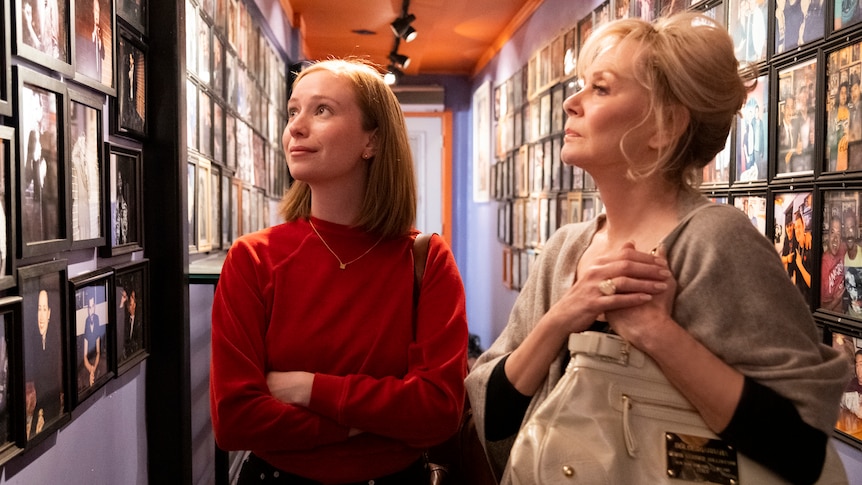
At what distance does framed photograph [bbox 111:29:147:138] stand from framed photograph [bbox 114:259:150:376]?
0.36m

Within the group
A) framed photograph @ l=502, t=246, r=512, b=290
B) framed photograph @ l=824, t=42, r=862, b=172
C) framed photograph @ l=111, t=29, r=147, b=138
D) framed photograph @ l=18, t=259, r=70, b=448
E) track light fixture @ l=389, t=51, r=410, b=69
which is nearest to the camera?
framed photograph @ l=18, t=259, r=70, b=448

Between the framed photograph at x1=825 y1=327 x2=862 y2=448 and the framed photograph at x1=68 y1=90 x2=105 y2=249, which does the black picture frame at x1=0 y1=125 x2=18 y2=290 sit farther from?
the framed photograph at x1=825 y1=327 x2=862 y2=448

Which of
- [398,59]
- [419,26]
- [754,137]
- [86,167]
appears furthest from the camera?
[398,59]

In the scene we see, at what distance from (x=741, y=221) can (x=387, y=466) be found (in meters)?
0.72

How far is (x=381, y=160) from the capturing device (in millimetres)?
1340

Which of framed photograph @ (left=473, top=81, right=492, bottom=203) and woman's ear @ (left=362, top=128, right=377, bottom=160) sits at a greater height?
framed photograph @ (left=473, top=81, right=492, bottom=203)

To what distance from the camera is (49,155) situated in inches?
53.1

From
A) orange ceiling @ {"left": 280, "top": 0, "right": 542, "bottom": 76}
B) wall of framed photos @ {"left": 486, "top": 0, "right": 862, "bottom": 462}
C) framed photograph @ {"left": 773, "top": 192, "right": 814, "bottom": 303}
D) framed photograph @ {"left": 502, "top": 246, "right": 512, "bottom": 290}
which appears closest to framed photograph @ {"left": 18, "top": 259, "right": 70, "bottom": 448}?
wall of framed photos @ {"left": 486, "top": 0, "right": 862, "bottom": 462}

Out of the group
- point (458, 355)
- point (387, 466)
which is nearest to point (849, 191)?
point (458, 355)

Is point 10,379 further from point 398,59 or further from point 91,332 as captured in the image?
point 398,59

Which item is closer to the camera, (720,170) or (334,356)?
(334,356)

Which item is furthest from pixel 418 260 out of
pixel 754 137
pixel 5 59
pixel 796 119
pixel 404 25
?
pixel 404 25

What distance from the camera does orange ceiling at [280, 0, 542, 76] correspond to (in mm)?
5367

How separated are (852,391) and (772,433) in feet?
3.26
